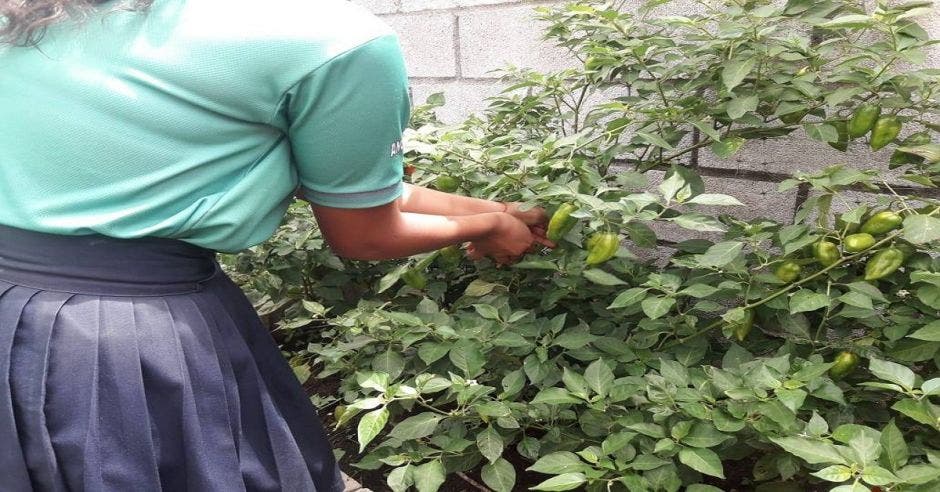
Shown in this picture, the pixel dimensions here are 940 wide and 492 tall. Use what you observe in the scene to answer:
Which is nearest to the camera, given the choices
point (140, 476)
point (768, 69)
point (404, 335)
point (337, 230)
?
point (140, 476)

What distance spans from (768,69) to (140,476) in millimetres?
1413

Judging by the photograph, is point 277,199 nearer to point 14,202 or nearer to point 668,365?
point 14,202

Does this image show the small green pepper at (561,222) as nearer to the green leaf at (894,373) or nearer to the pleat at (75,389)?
the green leaf at (894,373)

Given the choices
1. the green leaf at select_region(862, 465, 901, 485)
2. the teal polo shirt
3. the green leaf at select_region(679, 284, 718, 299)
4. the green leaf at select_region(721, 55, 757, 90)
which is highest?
the teal polo shirt

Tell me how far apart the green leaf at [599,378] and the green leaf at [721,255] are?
26 centimetres

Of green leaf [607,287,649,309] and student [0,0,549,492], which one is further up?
student [0,0,549,492]

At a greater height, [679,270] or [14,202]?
[14,202]

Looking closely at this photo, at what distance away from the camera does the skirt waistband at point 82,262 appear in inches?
39.6

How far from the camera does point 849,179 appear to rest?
1.23 meters

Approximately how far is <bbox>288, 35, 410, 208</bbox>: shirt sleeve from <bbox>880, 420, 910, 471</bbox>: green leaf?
0.81 m

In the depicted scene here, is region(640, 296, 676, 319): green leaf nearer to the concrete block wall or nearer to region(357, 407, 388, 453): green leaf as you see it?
region(357, 407, 388, 453): green leaf

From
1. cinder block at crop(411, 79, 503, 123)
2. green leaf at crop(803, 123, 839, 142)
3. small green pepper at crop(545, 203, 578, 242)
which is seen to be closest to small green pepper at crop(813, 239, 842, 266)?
green leaf at crop(803, 123, 839, 142)

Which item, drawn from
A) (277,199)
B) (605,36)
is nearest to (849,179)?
(605,36)

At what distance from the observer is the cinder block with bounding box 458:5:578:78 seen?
7.57ft
